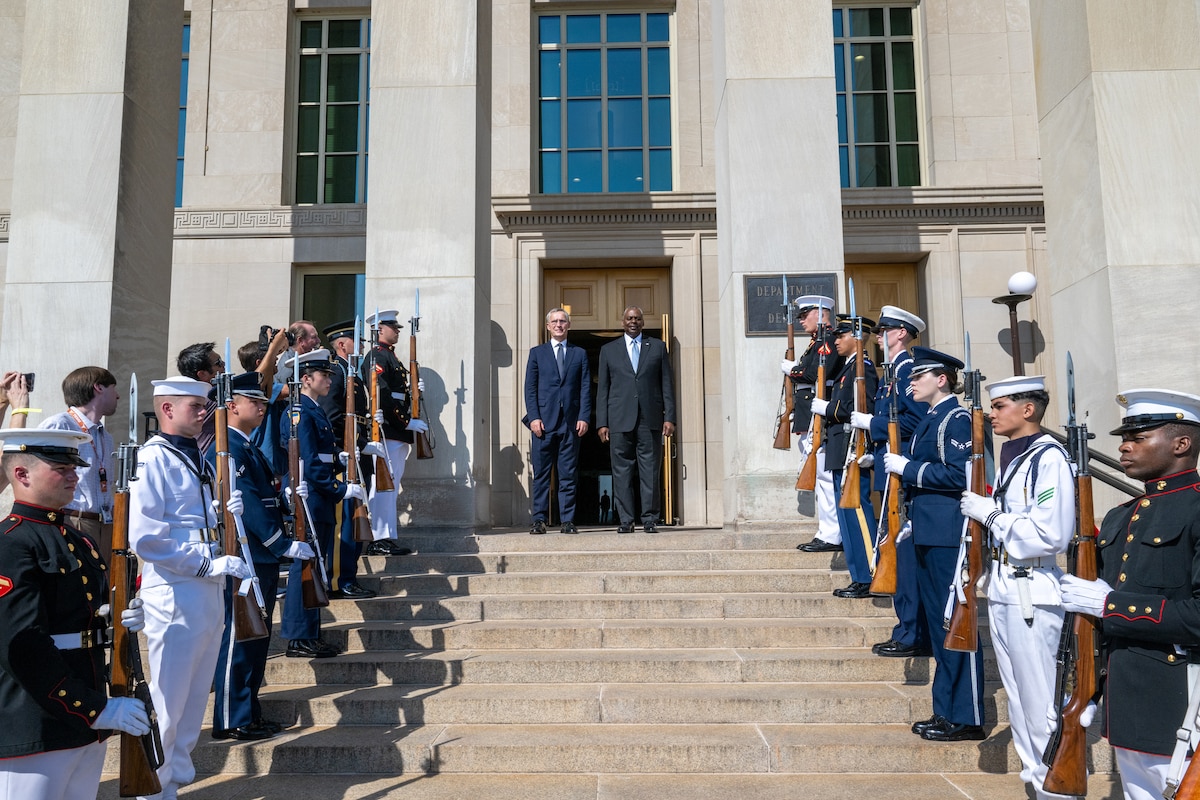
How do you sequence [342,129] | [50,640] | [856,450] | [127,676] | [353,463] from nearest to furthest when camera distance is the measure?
[50,640], [127,676], [856,450], [353,463], [342,129]

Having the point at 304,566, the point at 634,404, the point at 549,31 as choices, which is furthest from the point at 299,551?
the point at 549,31

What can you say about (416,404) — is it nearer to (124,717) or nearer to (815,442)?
(815,442)

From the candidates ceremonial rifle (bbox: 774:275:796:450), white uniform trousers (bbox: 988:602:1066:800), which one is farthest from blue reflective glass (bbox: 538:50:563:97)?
white uniform trousers (bbox: 988:602:1066:800)

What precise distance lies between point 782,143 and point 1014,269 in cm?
478

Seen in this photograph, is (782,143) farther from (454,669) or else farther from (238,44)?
(238,44)

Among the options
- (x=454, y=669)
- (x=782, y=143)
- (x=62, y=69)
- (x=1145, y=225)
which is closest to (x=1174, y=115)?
(x=1145, y=225)

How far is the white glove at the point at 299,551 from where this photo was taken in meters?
5.58

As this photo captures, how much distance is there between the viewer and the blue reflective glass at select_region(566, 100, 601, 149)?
13.2 meters

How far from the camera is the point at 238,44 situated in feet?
42.8

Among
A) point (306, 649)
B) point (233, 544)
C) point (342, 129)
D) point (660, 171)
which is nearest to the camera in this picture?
point (233, 544)

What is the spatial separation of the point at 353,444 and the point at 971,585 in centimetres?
485

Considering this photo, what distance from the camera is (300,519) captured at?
19.4 ft

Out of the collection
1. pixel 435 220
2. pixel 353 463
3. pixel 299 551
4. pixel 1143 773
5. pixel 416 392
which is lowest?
pixel 1143 773

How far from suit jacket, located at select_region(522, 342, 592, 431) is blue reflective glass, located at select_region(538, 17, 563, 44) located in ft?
18.9
